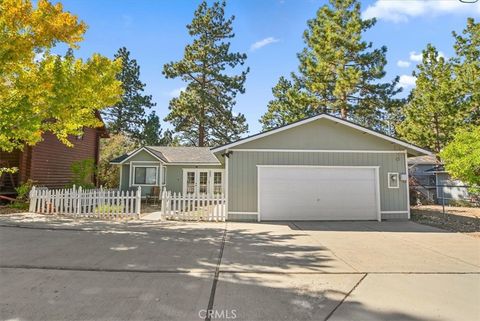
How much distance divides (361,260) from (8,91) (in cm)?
1065

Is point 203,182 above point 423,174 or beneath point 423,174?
beneath

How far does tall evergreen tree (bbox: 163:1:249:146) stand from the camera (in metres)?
31.0

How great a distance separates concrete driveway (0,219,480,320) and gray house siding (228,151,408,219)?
3121 mm

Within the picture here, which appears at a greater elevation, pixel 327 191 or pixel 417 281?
pixel 327 191

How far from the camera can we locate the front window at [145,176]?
793 inches

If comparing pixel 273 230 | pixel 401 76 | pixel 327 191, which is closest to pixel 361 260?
pixel 273 230

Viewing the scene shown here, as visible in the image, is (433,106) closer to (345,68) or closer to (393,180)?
(345,68)

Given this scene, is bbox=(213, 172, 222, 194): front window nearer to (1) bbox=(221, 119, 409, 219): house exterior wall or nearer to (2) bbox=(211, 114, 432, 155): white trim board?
(1) bbox=(221, 119, 409, 219): house exterior wall

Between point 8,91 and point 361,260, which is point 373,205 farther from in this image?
point 8,91

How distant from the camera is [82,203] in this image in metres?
11.5

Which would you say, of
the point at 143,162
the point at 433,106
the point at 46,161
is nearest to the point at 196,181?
the point at 143,162

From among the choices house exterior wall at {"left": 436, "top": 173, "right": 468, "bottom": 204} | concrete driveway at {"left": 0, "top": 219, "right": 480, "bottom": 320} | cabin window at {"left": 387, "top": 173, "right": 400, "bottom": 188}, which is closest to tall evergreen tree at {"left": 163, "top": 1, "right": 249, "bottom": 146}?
house exterior wall at {"left": 436, "top": 173, "right": 468, "bottom": 204}

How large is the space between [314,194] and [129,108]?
28.8 m

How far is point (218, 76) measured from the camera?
102ft
